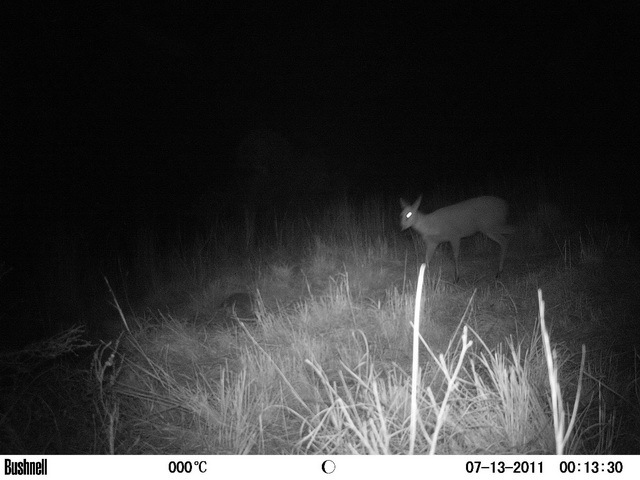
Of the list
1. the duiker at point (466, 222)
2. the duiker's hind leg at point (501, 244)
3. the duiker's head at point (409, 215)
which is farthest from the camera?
the duiker's head at point (409, 215)

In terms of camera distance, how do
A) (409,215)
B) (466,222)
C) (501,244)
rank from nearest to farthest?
(501,244) < (466,222) < (409,215)

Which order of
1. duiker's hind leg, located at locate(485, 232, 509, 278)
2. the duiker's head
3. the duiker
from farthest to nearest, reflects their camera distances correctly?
1. the duiker's head
2. the duiker
3. duiker's hind leg, located at locate(485, 232, 509, 278)

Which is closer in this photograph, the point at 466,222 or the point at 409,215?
the point at 466,222

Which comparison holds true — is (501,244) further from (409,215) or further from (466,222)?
(409,215)

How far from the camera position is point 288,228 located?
7367 millimetres

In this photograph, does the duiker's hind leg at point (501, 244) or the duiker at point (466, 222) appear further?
the duiker at point (466, 222)

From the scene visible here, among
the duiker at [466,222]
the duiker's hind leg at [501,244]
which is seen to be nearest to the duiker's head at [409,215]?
the duiker at [466,222]

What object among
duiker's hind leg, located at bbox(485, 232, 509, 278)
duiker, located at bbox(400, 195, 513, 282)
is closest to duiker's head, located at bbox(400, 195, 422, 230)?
duiker, located at bbox(400, 195, 513, 282)

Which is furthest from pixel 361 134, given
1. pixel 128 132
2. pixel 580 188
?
pixel 580 188

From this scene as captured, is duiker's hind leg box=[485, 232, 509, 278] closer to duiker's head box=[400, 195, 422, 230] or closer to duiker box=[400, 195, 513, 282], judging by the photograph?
duiker box=[400, 195, 513, 282]

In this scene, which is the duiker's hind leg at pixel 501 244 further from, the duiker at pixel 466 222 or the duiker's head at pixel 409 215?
the duiker's head at pixel 409 215

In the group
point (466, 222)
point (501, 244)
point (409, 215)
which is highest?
point (409, 215)

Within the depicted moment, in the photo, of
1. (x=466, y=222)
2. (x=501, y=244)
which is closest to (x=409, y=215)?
(x=466, y=222)

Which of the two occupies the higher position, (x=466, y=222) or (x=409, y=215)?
(x=409, y=215)
